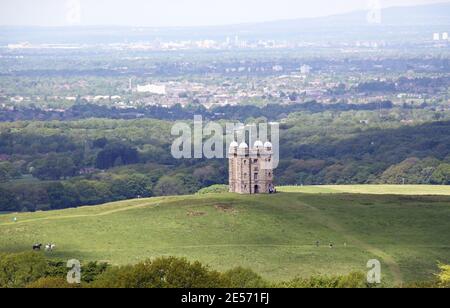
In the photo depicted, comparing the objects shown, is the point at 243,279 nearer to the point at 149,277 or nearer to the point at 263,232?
the point at 149,277

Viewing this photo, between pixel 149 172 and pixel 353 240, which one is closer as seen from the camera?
pixel 353 240

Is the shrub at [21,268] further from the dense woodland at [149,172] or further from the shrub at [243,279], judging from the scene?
the dense woodland at [149,172]

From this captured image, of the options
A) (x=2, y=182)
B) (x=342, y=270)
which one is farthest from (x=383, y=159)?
(x=342, y=270)

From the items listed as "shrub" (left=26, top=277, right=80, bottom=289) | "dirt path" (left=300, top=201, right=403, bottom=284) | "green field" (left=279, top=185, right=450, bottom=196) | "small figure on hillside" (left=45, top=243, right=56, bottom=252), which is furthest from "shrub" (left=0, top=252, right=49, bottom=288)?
"green field" (left=279, top=185, right=450, bottom=196)

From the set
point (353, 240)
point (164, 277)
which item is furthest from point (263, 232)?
point (164, 277)

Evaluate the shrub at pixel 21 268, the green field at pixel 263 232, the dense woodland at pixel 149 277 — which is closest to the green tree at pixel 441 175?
the green field at pixel 263 232

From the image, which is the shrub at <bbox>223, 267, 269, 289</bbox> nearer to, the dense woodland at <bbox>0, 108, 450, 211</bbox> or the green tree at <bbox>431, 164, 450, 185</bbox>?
the dense woodland at <bbox>0, 108, 450, 211</bbox>
